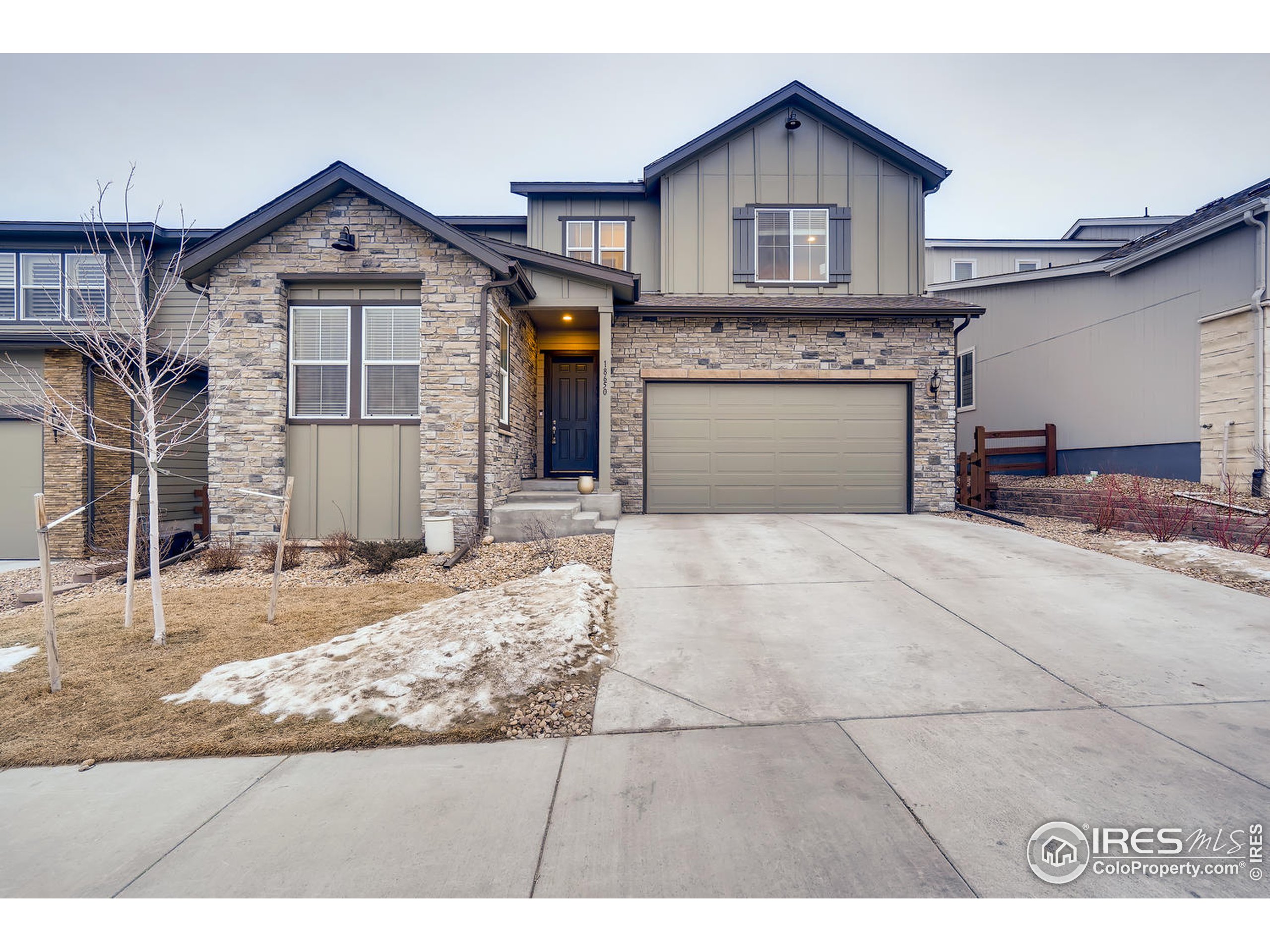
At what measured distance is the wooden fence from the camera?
10.6m

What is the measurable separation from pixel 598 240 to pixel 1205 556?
34.8ft

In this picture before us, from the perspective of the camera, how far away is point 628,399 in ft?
31.9

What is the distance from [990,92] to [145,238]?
60.6ft

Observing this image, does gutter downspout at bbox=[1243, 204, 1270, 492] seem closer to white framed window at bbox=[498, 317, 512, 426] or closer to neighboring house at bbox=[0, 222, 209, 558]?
white framed window at bbox=[498, 317, 512, 426]

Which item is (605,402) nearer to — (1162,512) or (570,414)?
(570,414)

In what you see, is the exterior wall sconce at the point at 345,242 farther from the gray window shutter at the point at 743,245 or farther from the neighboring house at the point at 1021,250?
the neighboring house at the point at 1021,250

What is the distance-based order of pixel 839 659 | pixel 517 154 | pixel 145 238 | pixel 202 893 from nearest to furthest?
1. pixel 202 893
2. pixel 839 659
3. pixel 145 238
4. pixel 517 154

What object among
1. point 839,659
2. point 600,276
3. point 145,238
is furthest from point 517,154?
point 839,659

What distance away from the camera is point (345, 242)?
24.2ft

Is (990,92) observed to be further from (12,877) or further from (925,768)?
(12,877)

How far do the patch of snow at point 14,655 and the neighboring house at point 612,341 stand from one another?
3510mm

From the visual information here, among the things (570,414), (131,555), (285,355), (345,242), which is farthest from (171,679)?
(570,414)

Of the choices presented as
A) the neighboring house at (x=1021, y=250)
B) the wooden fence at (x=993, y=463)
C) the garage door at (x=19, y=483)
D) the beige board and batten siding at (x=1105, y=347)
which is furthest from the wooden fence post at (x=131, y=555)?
the neighboring house at (x=1021, y=250)

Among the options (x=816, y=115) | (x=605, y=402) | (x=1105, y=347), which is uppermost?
(x=816, y=115)
